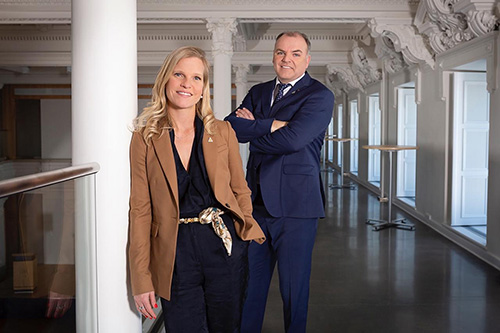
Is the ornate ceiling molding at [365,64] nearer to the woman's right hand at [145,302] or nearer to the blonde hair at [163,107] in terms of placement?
the blonde hair at [163,107]

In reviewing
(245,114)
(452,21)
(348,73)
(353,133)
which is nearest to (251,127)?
(245,114)

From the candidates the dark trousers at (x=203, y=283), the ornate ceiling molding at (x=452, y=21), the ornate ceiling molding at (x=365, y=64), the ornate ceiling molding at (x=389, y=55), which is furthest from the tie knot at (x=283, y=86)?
the ornate ceiling molding at (x=365, y=64)

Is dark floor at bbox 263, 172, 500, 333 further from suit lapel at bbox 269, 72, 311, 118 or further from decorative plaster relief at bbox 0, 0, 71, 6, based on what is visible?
decorative plaster relief at bbox 0, 0, 71, 6

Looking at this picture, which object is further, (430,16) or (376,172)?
(376,172)

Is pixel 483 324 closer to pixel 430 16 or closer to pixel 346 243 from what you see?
pixel 346 243

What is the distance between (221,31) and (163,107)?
5.80 metres

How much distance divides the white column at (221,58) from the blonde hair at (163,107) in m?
5.41

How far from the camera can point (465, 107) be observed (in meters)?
6.51

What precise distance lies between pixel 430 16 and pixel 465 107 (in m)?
1.27

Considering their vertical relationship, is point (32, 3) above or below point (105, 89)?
above

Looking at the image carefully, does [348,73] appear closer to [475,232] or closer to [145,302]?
[475,232]

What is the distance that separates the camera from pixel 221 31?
7.34 meters

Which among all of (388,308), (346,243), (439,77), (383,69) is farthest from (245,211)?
(383,69)

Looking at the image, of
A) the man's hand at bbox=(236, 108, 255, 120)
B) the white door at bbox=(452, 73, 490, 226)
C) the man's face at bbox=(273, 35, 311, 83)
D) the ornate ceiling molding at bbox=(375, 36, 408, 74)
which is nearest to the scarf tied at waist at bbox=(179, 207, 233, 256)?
the man's hand at bbox=(236, 108, 255, 120)
